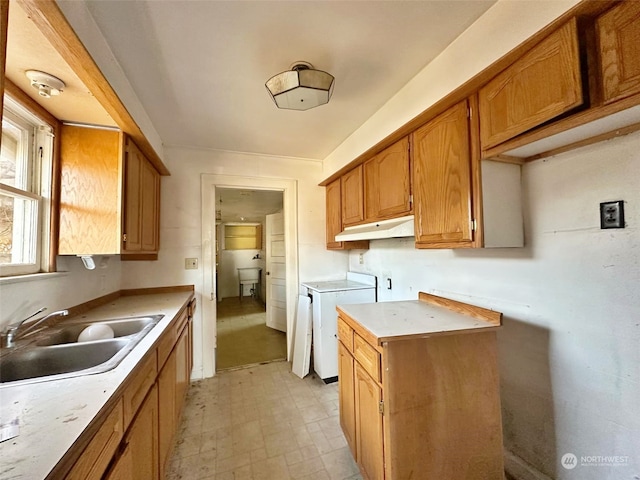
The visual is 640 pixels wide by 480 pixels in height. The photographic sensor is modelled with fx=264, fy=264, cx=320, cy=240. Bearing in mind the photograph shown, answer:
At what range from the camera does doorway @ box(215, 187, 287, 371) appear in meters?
3.33

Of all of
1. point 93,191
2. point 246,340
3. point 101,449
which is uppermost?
point 93,191

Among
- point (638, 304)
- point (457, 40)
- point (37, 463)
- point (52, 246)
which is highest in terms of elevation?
point (457, 40)

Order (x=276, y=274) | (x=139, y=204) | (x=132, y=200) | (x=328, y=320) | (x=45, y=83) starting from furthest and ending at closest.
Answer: (x=276, y=274), (x=328, y=320), (x=139, y=204), (x=132, y=200), (x=45, y=83)

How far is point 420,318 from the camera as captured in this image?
148 cm

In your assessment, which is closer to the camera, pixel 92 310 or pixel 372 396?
pixel 372 396

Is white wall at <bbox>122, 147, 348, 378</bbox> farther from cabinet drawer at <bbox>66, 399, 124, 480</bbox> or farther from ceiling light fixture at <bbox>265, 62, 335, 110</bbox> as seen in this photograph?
cabinet drawer at <bbox>66, 399, 124, 480</bbox>

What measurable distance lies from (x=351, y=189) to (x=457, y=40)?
1.37m

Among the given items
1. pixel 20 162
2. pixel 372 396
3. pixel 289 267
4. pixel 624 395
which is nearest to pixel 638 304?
pixel 624 395

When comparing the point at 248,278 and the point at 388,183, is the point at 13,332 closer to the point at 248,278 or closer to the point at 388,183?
the point at 388,183

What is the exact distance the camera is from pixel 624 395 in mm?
1028

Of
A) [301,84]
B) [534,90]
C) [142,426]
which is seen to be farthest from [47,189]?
[534,90]

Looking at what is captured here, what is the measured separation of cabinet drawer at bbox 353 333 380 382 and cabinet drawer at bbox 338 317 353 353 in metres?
0.06

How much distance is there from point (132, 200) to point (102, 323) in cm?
81

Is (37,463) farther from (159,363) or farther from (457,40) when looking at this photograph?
(457,40)
